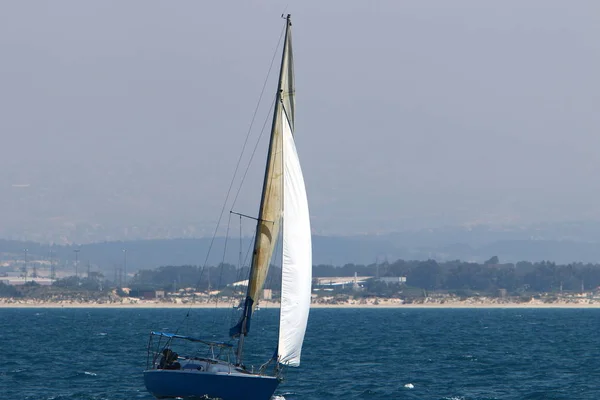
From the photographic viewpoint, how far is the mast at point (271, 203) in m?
47.7

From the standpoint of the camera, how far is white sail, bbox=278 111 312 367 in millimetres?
47281

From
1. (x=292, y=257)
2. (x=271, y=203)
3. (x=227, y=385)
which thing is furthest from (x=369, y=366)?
(x=271, y=203)

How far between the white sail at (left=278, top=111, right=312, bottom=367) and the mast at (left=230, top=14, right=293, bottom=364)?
353 mm

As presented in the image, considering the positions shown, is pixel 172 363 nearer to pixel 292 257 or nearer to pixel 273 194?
pixel 292 257

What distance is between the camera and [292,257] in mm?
47406

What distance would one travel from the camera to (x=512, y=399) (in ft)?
189

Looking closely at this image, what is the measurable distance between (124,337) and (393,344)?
1100 inches

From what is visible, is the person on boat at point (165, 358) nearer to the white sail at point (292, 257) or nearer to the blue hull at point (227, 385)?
the blue hull at point (227, 385)

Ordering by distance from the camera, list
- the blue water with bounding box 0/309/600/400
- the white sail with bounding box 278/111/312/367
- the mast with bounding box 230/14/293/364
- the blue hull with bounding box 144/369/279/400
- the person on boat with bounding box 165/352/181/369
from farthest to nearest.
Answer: the blue water with bounding box 0/309/600/400 < the person on boat with bounding box 165/352/181/369 < the mast with bounding box 230/14/293/364 < the blue hull with bounding box 144/369/279/400 < the white sail with bounding box 278/111/312/367

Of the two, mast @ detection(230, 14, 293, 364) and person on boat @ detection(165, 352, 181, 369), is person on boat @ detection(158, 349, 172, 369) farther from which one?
mast @ detection(230, 14, 293, 364)

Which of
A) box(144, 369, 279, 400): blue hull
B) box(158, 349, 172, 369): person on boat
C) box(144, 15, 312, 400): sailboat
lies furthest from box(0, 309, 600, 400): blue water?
box(144, 15, 312, 400): sailboat

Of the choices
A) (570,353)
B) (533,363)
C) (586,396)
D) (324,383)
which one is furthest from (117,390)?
(570,353)

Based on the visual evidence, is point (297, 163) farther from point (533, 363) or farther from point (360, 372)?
point (533, 363)

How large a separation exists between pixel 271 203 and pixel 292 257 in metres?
2.44
